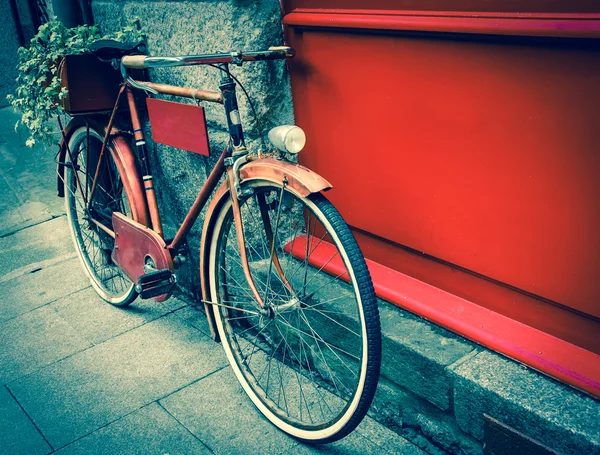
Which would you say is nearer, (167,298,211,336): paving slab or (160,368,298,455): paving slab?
(160,368,298,455): paving slab

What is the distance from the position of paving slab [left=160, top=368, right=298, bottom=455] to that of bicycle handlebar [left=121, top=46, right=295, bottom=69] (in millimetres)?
1525

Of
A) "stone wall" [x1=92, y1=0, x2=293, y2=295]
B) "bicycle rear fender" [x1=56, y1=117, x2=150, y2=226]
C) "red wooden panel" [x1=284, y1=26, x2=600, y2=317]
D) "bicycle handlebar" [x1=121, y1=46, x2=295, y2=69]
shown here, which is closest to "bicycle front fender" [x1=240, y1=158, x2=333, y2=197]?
"bicycle handlebar" [x1=121, y1=46, x2=295, y2=69]

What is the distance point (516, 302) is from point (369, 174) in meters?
0.85

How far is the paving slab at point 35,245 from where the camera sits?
15.5 feet

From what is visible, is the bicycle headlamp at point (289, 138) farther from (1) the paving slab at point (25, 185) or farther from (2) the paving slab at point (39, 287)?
(1) the paving slab at point (25, 185)

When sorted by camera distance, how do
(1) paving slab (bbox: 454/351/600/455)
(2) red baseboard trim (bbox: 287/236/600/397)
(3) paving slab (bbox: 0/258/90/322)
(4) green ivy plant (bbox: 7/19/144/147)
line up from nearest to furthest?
(1) paving slab (bbox: 454/351/600/455) → (2) red baseboard trim (bbox: 287/236/600/397) → (4) green ivy plant (bbox: 7/19/144/147) → (3) paving slab (bbox: 0/258/90/322)

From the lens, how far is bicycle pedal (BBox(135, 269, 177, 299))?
3115mm

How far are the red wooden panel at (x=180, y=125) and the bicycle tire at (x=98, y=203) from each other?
48 centimetres

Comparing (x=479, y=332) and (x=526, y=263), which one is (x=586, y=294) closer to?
(x=526, y=263)

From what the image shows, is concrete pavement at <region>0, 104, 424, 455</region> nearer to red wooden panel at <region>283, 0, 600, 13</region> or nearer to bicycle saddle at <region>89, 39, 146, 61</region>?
bicycle saddle at <region>89, 39, 146, 61</region>

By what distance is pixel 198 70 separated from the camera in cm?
329

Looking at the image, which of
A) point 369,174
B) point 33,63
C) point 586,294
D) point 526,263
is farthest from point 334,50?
point 33,63

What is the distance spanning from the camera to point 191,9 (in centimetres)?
315

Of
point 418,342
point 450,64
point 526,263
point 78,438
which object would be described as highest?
point 450,64
